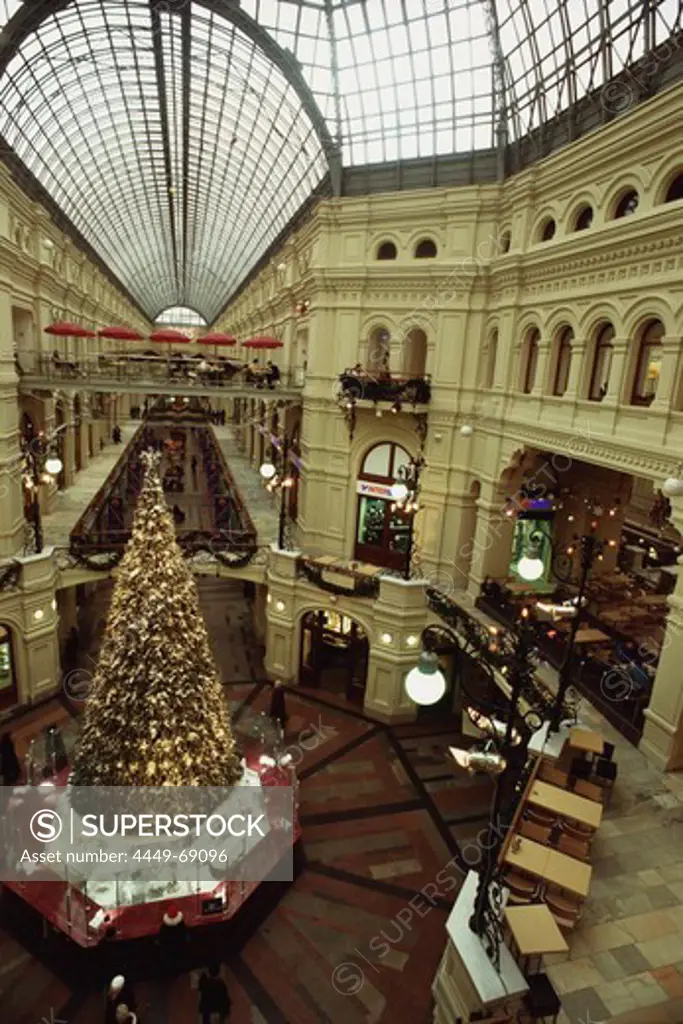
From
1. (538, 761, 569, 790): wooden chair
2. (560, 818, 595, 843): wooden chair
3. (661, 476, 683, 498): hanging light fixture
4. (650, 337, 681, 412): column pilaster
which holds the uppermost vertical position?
(650, 337, 681, 412): column pilaster

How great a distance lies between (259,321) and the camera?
40.3m

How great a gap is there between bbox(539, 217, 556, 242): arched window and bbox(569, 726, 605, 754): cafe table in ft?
39.9

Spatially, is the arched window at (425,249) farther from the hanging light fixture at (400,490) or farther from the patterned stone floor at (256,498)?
the patterned stone floor at (256,498)

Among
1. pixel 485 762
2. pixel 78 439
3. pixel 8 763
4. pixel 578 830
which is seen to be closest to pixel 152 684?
pixel 485 762

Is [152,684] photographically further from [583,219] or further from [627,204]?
[583,219]

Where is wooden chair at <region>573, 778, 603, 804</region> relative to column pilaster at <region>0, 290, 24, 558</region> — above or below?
below

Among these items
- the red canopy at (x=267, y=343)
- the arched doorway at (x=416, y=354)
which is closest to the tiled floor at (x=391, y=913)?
the arched doorway at (x=416, y=354)

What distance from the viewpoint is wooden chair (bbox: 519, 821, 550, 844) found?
8852 millimetres

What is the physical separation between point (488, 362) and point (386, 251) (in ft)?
17.2

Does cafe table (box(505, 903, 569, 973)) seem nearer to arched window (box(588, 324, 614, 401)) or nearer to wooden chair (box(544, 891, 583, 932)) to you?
wooden chair (box(544, 891, 583, 932))

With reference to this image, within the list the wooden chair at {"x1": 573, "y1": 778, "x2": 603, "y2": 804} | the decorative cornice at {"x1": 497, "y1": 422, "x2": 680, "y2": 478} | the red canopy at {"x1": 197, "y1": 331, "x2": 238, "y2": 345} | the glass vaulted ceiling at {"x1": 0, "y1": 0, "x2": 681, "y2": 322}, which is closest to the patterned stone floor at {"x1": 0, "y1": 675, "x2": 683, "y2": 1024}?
the wooden chair at {"x1": 573, "y1": 778, "x2": 603, "y2": 804}

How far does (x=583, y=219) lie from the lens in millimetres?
14555

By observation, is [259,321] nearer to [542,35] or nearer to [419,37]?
[419,37]

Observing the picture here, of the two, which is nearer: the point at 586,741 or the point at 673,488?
the point at 586,741
